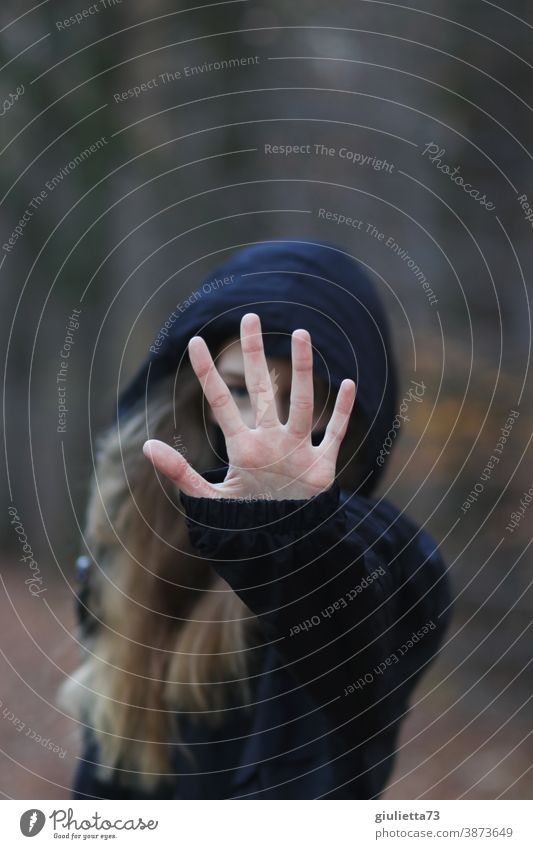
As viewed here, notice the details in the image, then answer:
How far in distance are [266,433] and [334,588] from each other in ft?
0.46

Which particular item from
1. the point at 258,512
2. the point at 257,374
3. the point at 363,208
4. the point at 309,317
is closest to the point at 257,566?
the point at 258,512

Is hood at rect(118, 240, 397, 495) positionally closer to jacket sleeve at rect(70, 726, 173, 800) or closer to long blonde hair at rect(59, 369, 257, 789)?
long blonde hair at rect(59, 369, 257, 789)

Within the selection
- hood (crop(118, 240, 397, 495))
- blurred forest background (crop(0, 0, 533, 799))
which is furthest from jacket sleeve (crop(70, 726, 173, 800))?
blurred forest background (crop(0, 0, 533, 799))

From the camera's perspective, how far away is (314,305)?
90 cm

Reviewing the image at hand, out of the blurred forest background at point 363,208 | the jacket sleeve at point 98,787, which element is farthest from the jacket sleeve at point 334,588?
the blurred forest background at point 363,208

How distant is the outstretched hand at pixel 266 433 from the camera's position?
69 cm

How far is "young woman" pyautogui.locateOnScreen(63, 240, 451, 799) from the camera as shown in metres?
0.70

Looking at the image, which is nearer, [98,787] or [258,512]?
[258,512]

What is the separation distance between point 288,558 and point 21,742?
6.84 feet

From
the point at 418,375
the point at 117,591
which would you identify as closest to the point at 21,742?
the point at 418,375

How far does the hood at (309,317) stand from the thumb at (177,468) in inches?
9.0

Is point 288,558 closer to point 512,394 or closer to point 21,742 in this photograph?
point 512,394

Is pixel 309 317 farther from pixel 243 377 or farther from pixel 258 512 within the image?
pixel 258 512

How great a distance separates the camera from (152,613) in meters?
0.99
